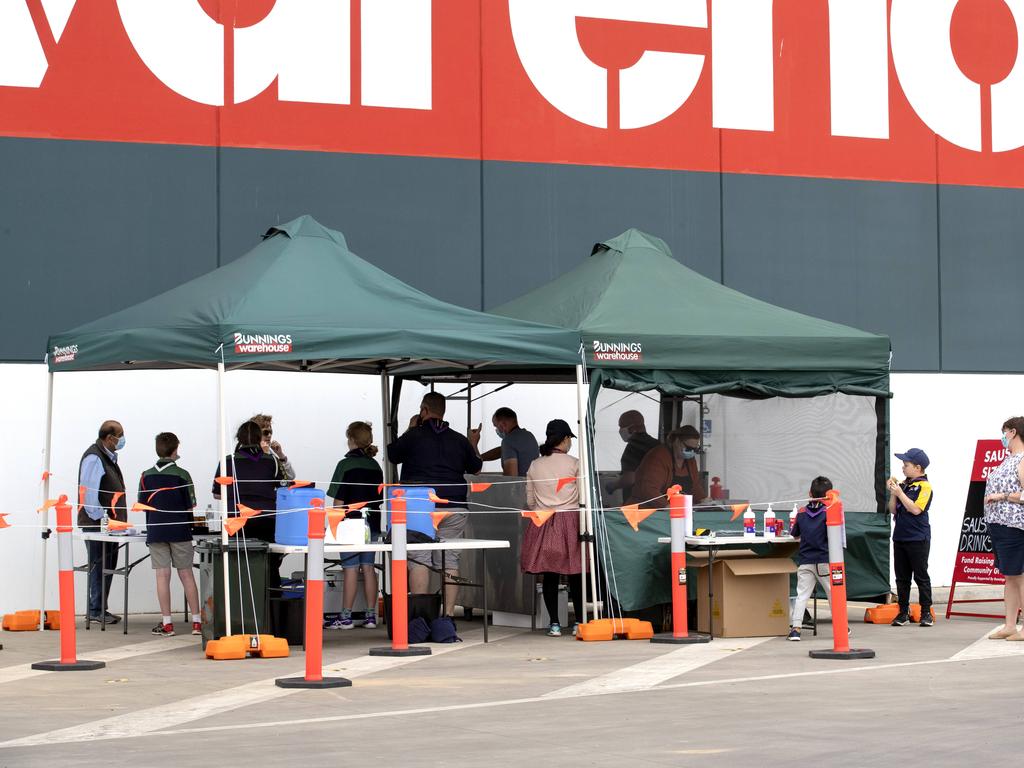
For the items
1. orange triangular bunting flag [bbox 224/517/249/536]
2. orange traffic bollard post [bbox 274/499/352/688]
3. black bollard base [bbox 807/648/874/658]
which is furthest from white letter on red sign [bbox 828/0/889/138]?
orange traffic bollard post [bbox 274/499/352/688]

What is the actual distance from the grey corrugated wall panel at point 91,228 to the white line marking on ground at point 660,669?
7031 millimetres

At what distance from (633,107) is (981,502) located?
6.12 m

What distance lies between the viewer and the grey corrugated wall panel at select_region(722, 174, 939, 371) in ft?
64.9

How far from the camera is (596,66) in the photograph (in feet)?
62.9

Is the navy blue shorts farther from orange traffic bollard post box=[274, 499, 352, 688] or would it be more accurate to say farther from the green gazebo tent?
orange traffic bollard post box=[274, 499, 352, 688]

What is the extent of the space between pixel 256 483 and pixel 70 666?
95.3 inches

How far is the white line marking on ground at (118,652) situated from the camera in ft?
39.4

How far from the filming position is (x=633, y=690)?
10.8 m

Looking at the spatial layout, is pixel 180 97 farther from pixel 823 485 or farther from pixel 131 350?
pixel 823 485

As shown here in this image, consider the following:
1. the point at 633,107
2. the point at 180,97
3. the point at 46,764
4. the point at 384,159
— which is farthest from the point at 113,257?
the point at 46,764

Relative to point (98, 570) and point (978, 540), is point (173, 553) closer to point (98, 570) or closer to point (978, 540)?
point (98, 570)

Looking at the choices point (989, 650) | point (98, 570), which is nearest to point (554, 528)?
point (989, 650)

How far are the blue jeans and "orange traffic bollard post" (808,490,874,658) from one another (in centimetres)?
680

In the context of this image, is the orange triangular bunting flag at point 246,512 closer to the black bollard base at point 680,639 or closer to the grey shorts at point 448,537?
the grey shorts at point 448,537
